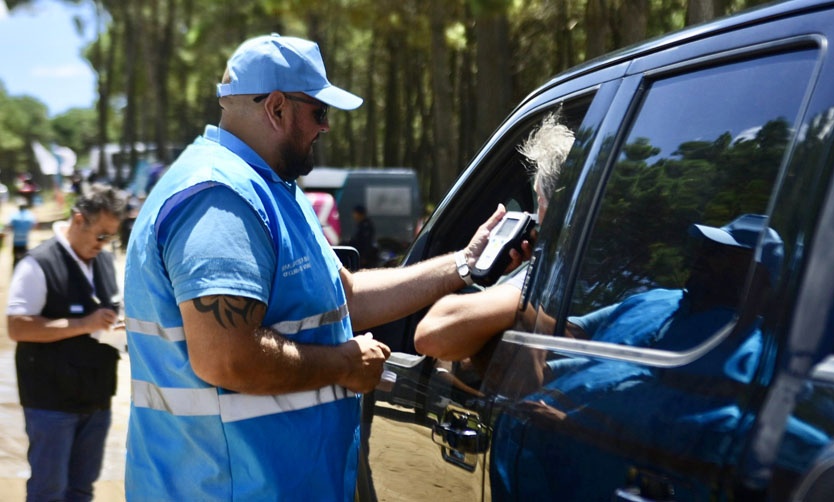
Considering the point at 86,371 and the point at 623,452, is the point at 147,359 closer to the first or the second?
the point at 623,452

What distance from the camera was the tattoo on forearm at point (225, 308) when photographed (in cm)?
242

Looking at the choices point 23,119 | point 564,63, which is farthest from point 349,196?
point 23,119

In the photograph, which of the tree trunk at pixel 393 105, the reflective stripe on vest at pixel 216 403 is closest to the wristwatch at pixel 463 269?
the reflective stripe on vest at pixel 216 403

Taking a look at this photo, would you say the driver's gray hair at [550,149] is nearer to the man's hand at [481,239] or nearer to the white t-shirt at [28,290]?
the man's hand at [481,239]

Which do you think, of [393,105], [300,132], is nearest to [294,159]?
[300,132]

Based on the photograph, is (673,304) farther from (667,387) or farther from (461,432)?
(461,432)

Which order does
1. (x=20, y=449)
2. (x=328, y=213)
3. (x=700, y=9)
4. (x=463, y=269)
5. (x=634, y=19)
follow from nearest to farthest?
(x=463, y=269) → (x=20, y=449) → (x=700, y=9) → (x=634, y=19) → (x=328, y=213)

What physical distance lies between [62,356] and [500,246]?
2811 mm

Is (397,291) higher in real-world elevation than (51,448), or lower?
higher

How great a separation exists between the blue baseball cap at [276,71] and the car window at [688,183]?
819 mm

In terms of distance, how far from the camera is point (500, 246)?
9.69 feet

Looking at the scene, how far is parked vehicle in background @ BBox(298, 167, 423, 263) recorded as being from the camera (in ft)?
59.9

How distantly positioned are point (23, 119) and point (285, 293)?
425ft

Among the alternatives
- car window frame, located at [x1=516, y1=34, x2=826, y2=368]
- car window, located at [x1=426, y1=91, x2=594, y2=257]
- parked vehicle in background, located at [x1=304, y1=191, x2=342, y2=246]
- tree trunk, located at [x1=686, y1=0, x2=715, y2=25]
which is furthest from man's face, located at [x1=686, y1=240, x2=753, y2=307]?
parked vehicle in background, located at [x1=304, y1=191, x2=342, y2=246]
